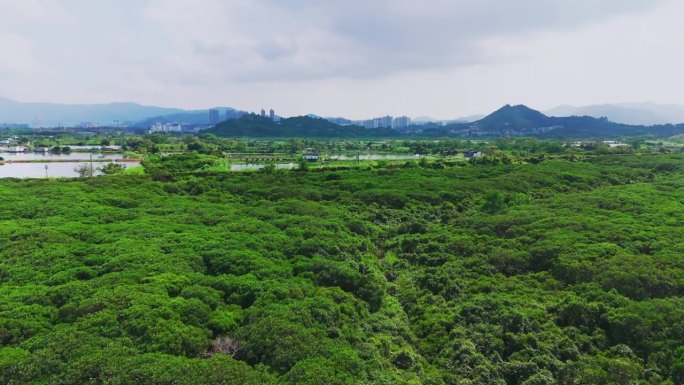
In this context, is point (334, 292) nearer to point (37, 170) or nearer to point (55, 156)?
point (37, 170)

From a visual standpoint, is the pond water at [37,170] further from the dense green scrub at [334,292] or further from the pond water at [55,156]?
the dense green scrub at [334,292]

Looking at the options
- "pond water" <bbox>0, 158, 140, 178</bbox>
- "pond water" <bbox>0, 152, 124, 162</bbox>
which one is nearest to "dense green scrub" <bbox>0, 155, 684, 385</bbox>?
"pond water" <bbox>0, 158, 140, 178</bbox>

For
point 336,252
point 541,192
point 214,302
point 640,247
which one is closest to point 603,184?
point 541,192

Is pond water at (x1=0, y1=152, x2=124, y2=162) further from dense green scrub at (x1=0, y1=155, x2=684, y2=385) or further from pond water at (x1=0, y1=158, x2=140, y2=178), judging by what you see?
dense green scrub at (x1=0, y1=155, x2=684, y2=385)

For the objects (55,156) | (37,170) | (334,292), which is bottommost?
(334,292)

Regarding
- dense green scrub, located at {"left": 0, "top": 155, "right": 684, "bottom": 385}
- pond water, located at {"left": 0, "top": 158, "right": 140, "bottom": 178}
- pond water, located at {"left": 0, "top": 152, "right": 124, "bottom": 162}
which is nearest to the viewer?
dense green scrub, located at {"left": 0, "top": 155, "right": 684, "bottom": 385}

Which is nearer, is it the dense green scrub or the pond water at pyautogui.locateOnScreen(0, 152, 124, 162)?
the dense green scrub

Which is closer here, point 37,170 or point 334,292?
point 334,292

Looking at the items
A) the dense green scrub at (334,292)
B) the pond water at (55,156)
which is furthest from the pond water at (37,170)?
the dense green scrub at (334,292)

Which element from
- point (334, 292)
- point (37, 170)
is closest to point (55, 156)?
point (37, 170)
